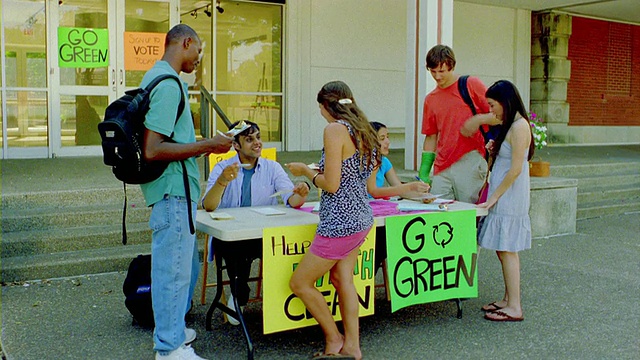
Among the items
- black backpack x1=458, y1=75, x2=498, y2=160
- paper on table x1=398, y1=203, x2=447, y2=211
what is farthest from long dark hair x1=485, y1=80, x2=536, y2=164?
paper on table x1=398, y1=203, x2=447, y2=211

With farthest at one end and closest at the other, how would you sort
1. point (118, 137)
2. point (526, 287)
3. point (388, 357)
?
point (526, 287)
point (388, 357)
point (118, 137)

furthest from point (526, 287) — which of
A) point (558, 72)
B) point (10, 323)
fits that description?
point (558, 72)

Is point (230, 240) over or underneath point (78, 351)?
over

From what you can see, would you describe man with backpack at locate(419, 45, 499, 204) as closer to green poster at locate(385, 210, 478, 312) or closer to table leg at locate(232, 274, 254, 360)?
green poster at locate(385, 210, 478, 312)

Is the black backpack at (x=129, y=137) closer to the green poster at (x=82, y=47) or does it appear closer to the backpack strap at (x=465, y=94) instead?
the backpack strap at (x=465, y=94)

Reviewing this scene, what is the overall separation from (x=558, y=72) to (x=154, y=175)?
12561 millimetres

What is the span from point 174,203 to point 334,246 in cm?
91

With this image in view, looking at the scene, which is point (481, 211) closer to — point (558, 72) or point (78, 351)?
point (78, 351)

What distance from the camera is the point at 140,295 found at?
421 cm

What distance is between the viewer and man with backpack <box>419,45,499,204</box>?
4.65 m

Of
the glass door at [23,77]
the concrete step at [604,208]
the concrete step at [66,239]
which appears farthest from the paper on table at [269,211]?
the glass door at [23,77]

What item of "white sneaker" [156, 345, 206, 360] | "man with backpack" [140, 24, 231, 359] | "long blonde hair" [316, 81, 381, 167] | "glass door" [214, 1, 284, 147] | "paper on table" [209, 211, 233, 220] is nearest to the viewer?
"man with backpack" [140, 24, 231, 359]

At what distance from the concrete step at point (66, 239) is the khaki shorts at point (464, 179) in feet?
9.24

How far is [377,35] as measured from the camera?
11.9 m
